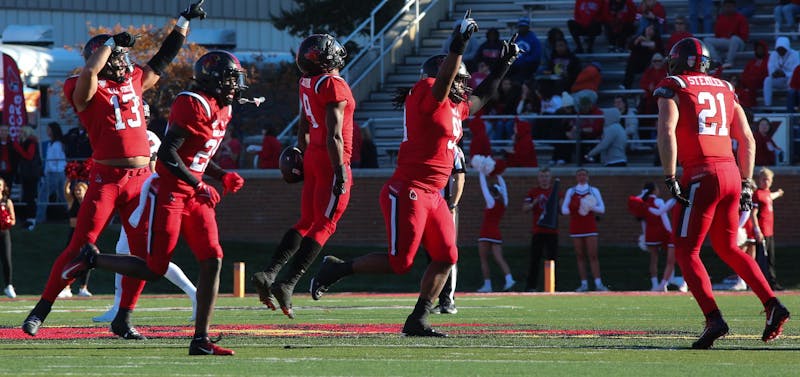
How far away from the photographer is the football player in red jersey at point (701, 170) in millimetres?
10070

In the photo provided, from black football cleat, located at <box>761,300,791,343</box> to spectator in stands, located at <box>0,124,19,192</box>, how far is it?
62.0 ft

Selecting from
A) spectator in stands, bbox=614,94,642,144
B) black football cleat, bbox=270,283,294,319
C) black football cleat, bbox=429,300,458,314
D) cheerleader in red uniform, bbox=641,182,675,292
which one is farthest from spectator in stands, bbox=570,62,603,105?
black football cleat, bbox=270,283,294,319

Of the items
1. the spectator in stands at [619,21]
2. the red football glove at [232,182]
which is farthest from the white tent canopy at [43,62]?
the red football glove at [232,182]

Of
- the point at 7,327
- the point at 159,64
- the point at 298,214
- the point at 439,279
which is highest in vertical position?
the point at 159,64

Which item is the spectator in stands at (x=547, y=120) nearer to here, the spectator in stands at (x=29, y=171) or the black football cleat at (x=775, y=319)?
the spectator in stands at (x=29, y=171)

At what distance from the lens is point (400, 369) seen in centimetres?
823

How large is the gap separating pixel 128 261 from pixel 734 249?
3.93 meters

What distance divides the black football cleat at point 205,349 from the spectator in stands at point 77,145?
705 inches

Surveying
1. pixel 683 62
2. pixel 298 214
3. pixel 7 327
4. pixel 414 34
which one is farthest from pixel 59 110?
pixel 683 62

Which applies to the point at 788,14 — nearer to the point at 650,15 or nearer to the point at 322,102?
the point at 650,15

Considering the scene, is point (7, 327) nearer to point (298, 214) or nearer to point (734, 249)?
point (734, 249)

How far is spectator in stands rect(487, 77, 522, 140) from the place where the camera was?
2547 centimetres

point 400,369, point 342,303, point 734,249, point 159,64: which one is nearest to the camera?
point 400,369

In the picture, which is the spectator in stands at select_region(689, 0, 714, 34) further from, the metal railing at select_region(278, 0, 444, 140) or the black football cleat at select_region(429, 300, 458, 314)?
the black football cleat at select_region(429, 300, 458, 314)
